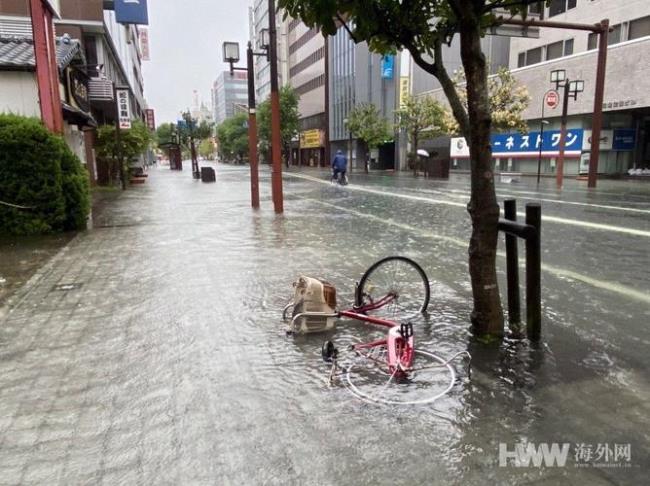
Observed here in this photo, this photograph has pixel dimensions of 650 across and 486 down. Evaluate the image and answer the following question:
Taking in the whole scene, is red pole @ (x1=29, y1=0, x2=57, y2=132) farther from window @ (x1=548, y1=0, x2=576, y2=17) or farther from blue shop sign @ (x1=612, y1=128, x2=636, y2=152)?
window @ (x1=548, y1=0, x2=576, y2=17)

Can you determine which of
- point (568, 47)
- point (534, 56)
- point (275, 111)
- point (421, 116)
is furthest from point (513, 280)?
point (534, 56)

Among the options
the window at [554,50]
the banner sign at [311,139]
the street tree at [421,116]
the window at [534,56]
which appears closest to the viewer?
the window at [554,50]

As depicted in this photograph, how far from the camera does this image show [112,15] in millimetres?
37906

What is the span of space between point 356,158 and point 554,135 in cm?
2666

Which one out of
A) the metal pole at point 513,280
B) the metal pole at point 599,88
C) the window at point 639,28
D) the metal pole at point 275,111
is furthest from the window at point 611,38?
the metal pole at point 513,280

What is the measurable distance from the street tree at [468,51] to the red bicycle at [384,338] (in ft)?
2.58

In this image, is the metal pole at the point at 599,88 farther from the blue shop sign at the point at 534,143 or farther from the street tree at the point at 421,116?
the street tree at the point at 421,116

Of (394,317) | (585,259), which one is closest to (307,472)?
(394,317)

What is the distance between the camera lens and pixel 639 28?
30.0m

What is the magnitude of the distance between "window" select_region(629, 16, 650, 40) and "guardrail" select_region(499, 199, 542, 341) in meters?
31.7

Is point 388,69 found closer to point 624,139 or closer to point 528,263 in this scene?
point 624,139

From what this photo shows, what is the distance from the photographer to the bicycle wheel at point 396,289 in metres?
5.47

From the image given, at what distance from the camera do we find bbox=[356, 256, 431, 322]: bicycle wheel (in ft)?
18.0

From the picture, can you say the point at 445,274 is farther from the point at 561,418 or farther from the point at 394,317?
the point at 561,418
